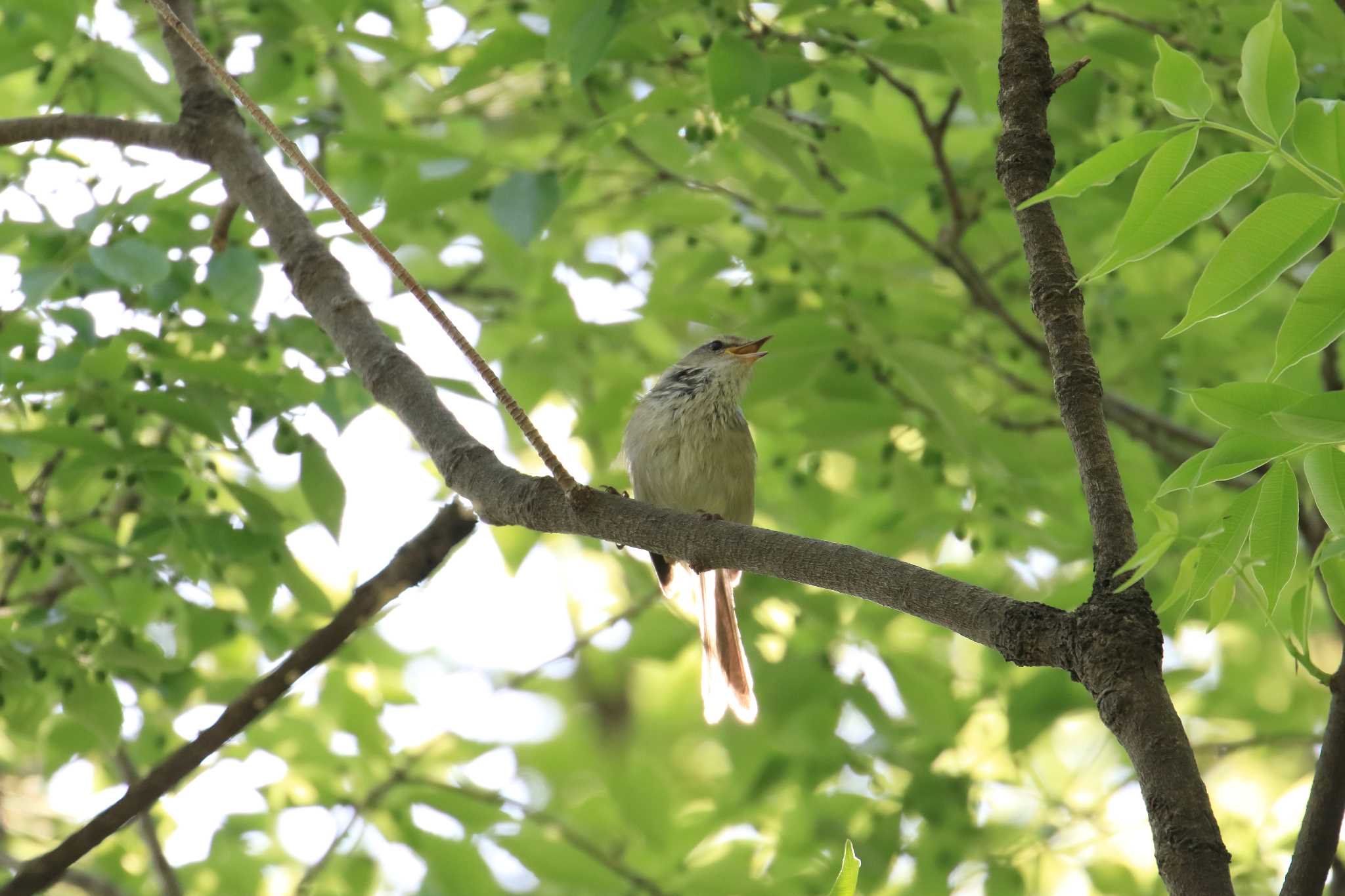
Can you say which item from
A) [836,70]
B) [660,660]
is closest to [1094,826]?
[660,660]

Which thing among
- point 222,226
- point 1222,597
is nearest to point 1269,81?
point 1222,597

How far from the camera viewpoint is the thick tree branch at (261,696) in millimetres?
2971

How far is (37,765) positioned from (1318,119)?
24.4 feet

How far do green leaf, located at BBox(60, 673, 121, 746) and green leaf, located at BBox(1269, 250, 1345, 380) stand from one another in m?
3.59

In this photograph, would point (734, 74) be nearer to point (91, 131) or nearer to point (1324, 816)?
point (91, 131)

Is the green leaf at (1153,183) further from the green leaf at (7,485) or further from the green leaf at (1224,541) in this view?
the green leaf at (7,485)

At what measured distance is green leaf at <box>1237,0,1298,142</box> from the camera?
1749 mm

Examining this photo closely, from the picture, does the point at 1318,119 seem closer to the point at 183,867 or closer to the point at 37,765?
the point at 183,867

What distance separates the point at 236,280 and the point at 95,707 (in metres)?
1.42

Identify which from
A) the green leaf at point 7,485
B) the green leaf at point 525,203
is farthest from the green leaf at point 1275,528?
the green leaf at point 7,485

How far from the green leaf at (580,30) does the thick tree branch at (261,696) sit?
4.00 feet

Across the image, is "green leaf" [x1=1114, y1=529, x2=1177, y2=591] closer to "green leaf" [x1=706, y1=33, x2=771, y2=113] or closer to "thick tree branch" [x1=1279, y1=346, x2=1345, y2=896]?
"thick tree branch" [x1=1279, y1=346, x2=1345, y2=896]

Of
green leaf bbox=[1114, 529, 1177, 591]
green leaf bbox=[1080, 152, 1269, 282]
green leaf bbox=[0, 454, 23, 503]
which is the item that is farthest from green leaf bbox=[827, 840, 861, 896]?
green leaf bbox=[0, 454, 23, 503]

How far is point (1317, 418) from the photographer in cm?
167
